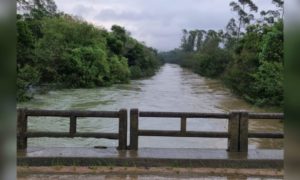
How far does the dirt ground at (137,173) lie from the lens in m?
5.93

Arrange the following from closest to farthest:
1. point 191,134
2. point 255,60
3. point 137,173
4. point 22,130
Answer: point 137,173
point 22,130
point 191,134
point 255,60

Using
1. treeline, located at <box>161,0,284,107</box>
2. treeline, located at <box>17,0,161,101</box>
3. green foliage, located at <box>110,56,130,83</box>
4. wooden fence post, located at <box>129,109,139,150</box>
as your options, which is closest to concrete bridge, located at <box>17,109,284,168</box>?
wooden fence post, located at <box>129,109,139,150</box>

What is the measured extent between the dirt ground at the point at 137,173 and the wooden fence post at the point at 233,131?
62 cm

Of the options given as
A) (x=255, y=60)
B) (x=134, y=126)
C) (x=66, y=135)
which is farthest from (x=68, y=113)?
(x=255, y=60)

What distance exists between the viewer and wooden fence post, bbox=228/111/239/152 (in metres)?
6.83

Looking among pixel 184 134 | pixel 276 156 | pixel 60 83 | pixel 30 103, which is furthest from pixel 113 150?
pixel 60 83

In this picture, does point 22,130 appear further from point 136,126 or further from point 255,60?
point 255,60

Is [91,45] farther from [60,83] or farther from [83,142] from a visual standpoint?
[83,142]

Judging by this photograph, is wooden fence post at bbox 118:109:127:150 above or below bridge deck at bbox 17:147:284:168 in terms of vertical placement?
above

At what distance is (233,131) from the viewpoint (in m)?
6.87

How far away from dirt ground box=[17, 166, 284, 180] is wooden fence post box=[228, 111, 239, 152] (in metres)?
0.62

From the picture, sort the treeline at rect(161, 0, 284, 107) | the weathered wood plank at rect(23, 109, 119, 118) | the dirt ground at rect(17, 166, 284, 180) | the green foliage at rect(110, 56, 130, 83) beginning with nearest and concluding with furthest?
the dirt ground at rect(17, 166, 284, 180), the weathered wood plank at rect(23, 109, 119, 118), the treeline at rect(161, 0, 284, 107), the green foliage at rect(110, 56, 130, 83)

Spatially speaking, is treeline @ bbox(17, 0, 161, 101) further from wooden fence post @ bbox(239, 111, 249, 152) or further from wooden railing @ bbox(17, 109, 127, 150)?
wooden fence post @ bbox(239, 111, 249, 152)

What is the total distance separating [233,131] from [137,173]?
1.74m
